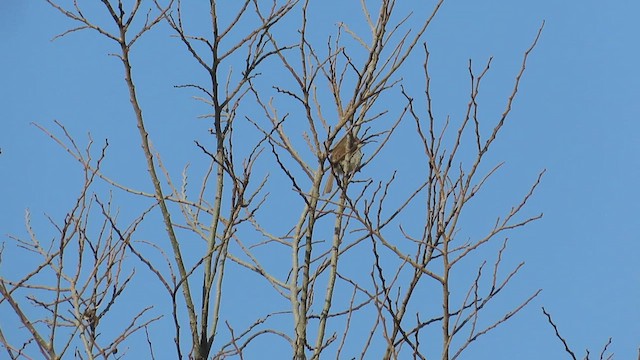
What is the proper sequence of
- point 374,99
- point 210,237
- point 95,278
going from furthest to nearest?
point 374,99 < point 95,278 < point 210,237

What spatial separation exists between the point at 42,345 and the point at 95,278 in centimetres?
71

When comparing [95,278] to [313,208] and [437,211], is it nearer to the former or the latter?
[313,208]

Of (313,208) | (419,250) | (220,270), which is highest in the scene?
(313,208)

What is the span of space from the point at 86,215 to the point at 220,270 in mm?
768

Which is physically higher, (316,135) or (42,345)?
(316,135)

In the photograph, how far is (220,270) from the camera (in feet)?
11.0

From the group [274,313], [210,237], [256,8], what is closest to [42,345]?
[210,237]

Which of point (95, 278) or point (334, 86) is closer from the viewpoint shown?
point (95, 278)

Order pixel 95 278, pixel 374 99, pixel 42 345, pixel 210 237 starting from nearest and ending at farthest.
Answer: pixel 42 345 → pixel 210 237 → pixel 95 278 → pixel 374 99

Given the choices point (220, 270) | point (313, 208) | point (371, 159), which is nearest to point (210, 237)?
point (220, 270)

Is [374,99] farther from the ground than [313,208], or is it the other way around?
[374,99]

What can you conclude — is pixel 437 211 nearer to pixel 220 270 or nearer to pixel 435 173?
pixel 435 173

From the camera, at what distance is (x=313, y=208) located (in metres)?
3.79

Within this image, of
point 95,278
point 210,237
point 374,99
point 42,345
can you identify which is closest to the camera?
point 42,345
